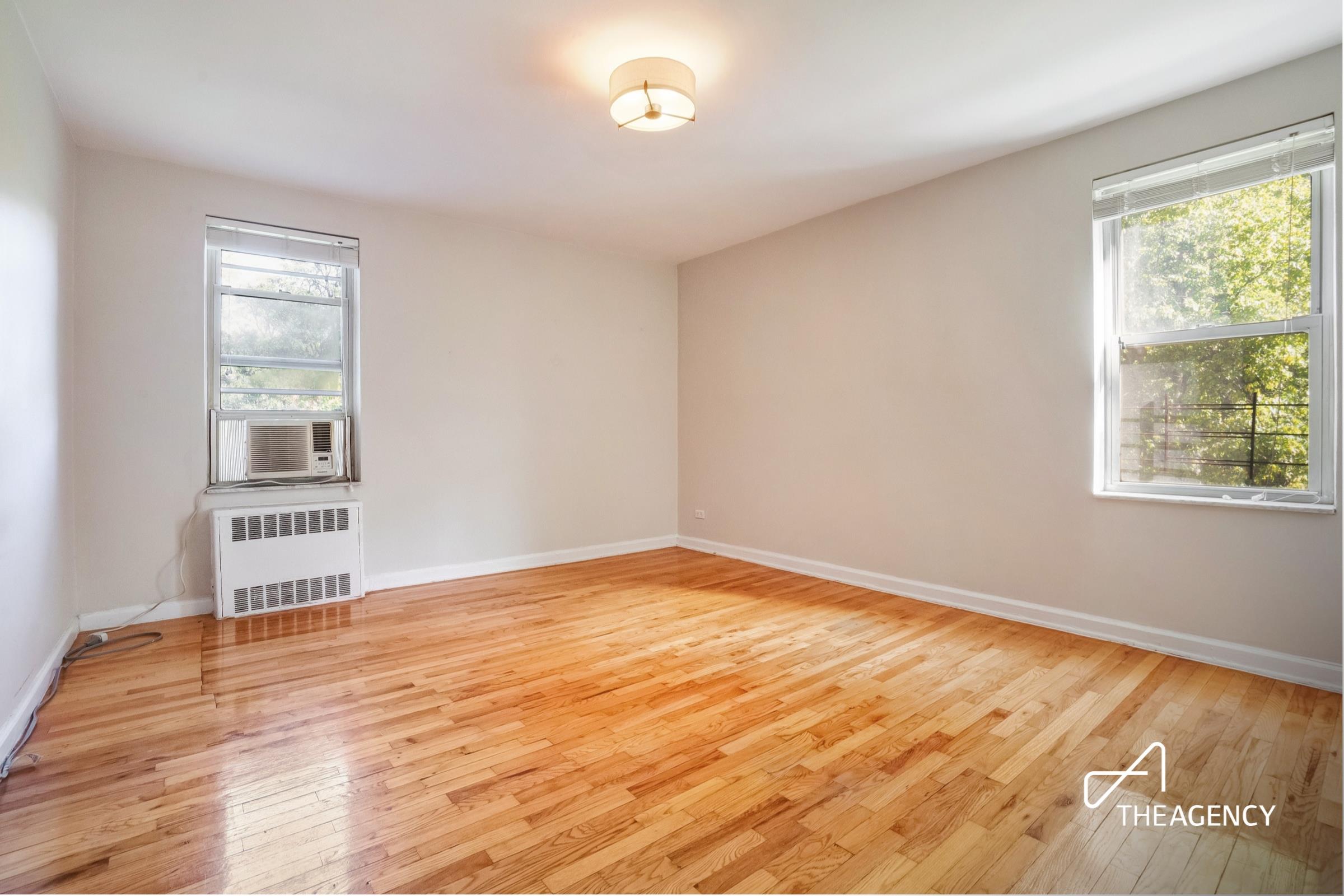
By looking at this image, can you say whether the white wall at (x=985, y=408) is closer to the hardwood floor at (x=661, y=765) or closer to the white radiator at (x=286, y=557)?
the hardwood floor at (x=661, y=765)

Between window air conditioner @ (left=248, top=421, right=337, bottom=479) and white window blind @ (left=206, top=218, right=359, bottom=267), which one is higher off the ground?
white window blind @ (left=206, top=218, right=359, bottom=267)

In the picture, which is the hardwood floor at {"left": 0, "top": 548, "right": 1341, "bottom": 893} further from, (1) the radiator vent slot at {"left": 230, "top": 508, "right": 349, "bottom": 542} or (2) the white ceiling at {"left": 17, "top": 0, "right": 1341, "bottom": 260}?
(2) the white ceiling at {"left": 17, "top": 0, "right": 1341, "bottom": 260}

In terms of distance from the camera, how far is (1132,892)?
5.10 ft

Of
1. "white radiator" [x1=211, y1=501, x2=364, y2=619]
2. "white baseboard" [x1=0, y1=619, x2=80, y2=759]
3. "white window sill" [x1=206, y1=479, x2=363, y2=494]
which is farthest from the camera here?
"white window sill" [x1=206, y1=479, x2=363, y2=494]

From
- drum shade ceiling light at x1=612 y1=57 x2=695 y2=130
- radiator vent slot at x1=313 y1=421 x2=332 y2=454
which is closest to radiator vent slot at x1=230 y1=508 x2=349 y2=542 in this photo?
radiator vent slot at x1=313 y1=421 x2=332 y2=454

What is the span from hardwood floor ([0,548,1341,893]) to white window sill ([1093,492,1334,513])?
30.9 inches

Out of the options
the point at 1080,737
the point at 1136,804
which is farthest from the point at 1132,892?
the point at 1080,737

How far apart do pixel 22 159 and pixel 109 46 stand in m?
0.61

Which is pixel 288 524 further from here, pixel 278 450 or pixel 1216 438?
pixel 1216 438

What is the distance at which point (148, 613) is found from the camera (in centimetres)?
384

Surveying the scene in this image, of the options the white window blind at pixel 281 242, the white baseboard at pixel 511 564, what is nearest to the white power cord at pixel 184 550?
the white baseboard at pixel 511 564

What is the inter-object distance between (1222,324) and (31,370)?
5.48 meters

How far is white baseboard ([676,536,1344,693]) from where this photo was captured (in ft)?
9.28

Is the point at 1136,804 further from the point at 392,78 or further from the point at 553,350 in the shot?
the point at 553,350
